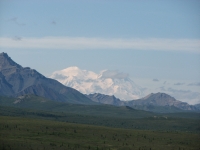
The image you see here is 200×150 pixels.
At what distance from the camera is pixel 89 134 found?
15788 centimetres

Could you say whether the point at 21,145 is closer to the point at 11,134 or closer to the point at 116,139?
the point at 11,134

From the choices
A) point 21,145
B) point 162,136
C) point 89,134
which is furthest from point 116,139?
point 21,145

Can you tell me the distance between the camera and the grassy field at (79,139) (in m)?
131

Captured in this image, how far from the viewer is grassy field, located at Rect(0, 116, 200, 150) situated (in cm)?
13100

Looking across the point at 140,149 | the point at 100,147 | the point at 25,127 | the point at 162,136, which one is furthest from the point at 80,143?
the point at 162,136

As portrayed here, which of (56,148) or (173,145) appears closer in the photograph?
(56,148)

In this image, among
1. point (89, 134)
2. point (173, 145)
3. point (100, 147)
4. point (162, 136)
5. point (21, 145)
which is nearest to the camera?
point (21, 145)

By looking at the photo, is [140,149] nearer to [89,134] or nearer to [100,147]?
[100,147]

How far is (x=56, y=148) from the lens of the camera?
12719 cm

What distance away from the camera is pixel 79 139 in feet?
481

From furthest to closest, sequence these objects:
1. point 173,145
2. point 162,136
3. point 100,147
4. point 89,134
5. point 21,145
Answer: point 162,136 < point 89,134 < point 173,145 < point 100,147 < point 21,145

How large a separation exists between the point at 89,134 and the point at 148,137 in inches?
765

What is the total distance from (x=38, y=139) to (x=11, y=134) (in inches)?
341

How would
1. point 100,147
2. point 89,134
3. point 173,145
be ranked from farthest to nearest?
point 89,134 < point 173,145 < point 100,147
